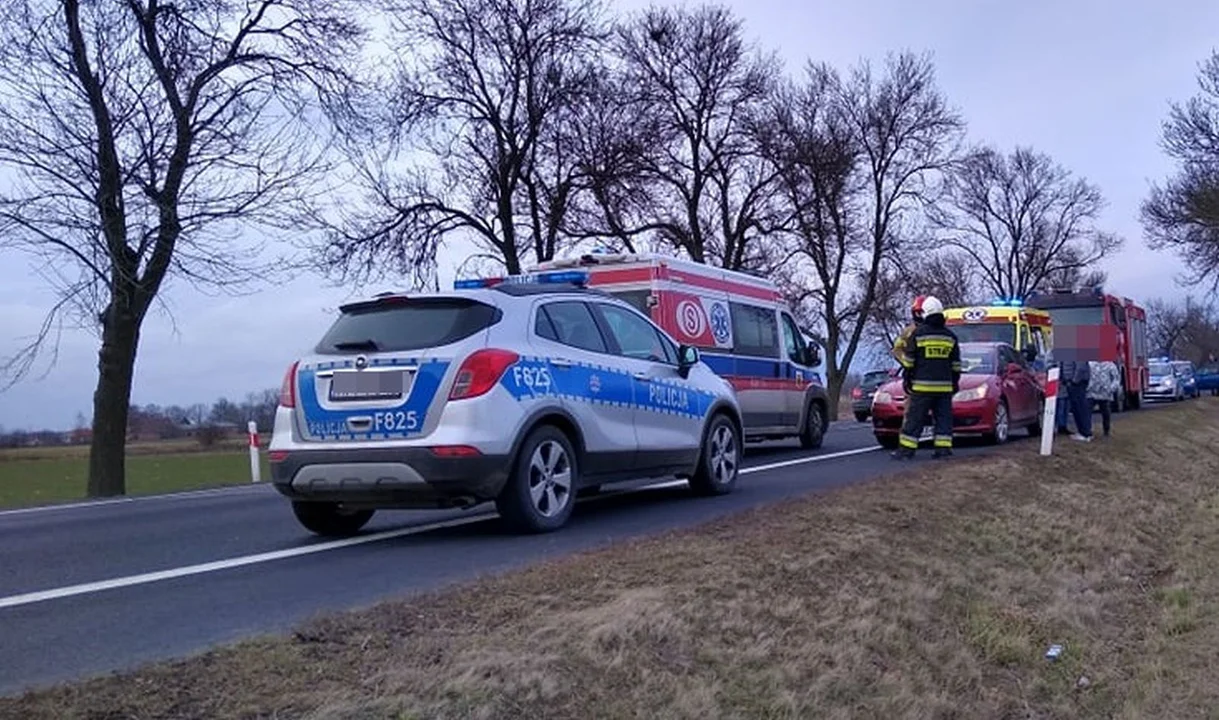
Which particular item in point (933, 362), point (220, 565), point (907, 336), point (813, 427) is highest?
point (907, 336)

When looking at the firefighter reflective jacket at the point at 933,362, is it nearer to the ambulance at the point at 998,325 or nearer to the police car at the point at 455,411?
the police car at the point at 455,411

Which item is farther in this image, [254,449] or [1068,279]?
[1068,279]

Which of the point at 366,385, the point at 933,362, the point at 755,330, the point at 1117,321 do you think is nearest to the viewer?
the point at 366,385

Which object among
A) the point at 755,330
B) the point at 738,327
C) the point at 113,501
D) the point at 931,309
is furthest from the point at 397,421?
the point at 755,330

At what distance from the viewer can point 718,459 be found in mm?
11062

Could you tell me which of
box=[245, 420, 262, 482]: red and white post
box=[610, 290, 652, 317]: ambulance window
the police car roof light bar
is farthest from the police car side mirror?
box=[245, 420, 262, 482]: red and white post

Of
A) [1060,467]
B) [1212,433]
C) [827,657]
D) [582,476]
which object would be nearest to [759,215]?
[1212,433]

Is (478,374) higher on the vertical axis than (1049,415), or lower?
higher

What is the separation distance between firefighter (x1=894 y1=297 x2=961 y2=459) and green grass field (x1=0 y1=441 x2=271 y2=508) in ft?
37.2

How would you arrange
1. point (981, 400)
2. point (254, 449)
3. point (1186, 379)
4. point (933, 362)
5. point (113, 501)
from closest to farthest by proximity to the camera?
point (933, 362) < point (113, 501) < point (981, 400) < point (254, 449) < point (1186, 379)

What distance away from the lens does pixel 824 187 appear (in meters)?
38.9

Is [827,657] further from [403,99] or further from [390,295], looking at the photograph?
[403,99]

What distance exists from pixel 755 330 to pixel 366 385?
9.58 metres

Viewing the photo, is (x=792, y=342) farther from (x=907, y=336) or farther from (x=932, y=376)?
(x=932, y=376)
